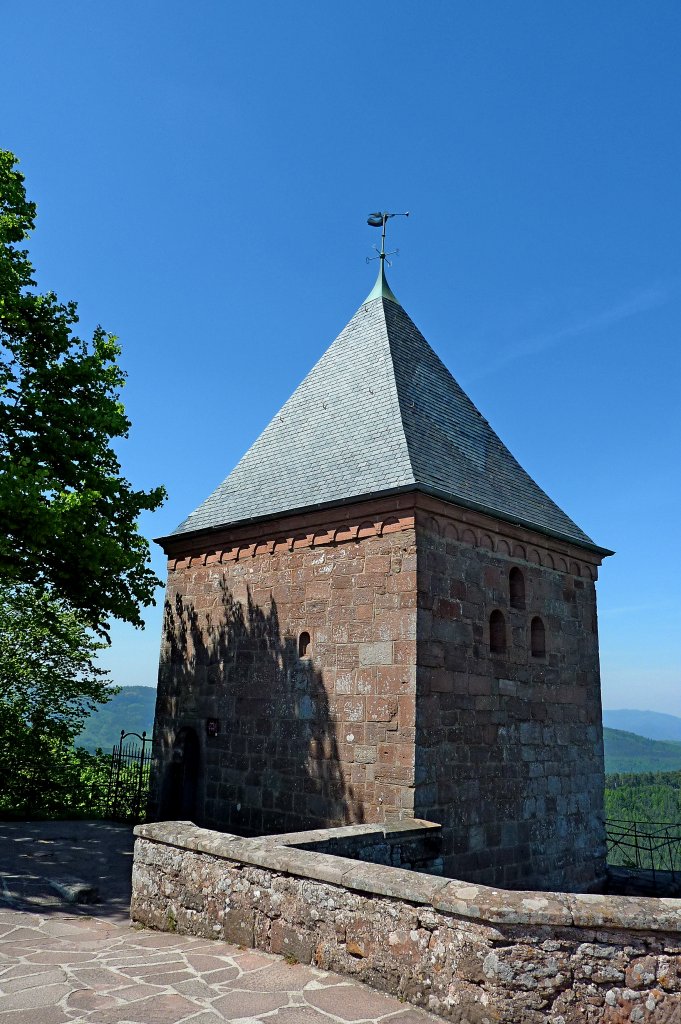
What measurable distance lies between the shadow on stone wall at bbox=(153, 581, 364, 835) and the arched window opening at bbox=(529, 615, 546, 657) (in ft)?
10.9

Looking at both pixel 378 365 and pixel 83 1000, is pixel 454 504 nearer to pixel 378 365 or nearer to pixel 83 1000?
pixel 378 365

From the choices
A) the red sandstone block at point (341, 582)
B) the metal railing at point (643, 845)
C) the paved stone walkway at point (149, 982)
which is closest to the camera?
the paved stone walkway at point (149, 982)

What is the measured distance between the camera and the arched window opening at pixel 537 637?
11.2 meters

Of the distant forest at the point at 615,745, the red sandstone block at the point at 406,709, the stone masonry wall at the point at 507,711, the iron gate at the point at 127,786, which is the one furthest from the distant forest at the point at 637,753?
the red sandstone block at the point at 406,709

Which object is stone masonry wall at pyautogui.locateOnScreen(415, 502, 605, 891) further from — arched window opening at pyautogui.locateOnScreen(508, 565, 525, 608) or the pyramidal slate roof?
the pyramidal slate roof

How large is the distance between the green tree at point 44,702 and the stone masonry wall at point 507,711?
31.2 feet

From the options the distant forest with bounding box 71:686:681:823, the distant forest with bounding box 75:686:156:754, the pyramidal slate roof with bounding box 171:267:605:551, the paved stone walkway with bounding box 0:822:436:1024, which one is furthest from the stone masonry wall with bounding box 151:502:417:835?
the distant forest with bounding box 75:686:156:754

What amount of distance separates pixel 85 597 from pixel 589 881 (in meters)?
8.79

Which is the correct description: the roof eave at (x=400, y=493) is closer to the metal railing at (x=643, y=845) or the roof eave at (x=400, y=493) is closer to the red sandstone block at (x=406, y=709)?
the red sandstone block at (x=406, y=709)

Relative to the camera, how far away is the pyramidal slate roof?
10.5 meters

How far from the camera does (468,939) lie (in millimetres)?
4258

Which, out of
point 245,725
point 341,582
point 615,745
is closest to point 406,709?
point 341,582

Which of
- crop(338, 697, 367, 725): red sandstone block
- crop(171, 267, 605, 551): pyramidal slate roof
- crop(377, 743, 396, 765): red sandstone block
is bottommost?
crop(377, 743, 396, 765): red sandstone block

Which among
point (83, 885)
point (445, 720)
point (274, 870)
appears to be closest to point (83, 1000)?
point (274, 870)
